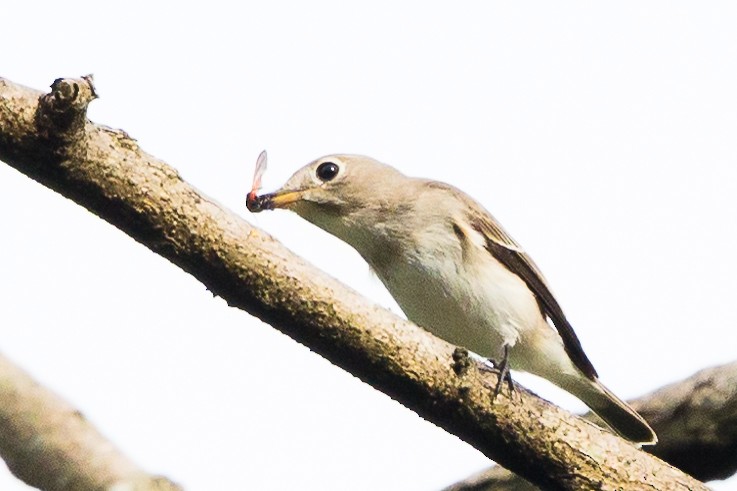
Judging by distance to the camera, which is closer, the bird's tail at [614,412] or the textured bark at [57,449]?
the textured bark at [57,449]

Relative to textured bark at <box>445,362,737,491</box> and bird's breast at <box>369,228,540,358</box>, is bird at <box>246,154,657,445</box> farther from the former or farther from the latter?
textured bark at <box>445,362,737,491</box>

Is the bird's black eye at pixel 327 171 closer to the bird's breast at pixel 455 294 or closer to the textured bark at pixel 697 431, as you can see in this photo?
the bird's breast at pixel 455 294

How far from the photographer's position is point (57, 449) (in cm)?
421

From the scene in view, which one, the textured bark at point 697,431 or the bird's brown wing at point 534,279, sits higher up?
the bird's brown wing at point 534,279

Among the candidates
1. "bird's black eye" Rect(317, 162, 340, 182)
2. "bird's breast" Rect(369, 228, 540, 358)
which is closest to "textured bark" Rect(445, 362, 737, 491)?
"bird's breast" Rect(369, 228, 540, 358)

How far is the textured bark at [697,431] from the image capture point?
5969 millimetres

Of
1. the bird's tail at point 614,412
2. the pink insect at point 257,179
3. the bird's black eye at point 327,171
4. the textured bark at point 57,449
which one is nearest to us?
the textured bark at point 57,449

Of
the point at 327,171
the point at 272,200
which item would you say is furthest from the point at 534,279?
the point at 272,200

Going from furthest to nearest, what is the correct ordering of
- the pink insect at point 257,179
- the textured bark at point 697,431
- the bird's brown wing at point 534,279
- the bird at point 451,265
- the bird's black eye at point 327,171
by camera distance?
the bird's black eye at point 327,171, the bird's brown wing at point 534,279, the pink insect at point 257,179, the bird at point 451,265, the textured bark at point 697,431

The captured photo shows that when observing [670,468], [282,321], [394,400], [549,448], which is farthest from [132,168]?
[670,468]

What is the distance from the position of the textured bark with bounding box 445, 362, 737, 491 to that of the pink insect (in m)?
2.15

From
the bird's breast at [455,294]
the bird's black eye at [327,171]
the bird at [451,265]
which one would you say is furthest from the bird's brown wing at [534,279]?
the bird's black eye at [327,171]

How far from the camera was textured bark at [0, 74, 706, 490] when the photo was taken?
4.23 m

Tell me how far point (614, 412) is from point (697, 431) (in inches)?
59.8
